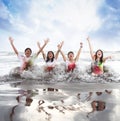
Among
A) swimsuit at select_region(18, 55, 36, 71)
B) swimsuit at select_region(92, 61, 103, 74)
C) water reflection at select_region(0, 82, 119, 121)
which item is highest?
swimsuit at select_region(18, 55, 36, 71)

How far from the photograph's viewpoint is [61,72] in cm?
1575

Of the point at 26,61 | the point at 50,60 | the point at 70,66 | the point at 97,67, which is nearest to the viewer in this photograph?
the point at 50,60

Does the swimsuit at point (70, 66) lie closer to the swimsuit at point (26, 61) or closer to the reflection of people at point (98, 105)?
the swimsuit at point (26, 61)

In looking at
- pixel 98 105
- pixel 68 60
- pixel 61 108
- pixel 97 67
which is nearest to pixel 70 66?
pixel 68 60

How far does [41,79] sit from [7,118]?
8.65 meters

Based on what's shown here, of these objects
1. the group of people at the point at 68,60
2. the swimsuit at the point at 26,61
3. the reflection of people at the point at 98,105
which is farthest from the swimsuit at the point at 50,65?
the reflection of people at the point at 98,105

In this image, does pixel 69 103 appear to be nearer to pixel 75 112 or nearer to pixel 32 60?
pixel 75 112

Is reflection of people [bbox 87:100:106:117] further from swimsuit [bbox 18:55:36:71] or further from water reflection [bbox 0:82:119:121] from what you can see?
swimsuit [bbox 18:55:36:71]

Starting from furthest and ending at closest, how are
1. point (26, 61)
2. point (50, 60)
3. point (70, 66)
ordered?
point (26, 61) < point (70, 66) < point (50, 60)

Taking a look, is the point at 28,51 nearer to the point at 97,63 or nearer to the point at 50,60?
the point at 50,60

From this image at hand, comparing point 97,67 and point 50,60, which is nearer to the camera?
point 50,60

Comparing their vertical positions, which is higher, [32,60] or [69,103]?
[32,60]

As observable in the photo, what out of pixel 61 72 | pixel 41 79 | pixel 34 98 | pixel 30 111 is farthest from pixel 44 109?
pixel 61 72

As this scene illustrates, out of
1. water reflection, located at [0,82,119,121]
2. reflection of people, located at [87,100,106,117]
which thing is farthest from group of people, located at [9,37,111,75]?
reflection of people, located at [87,100,106,117]
